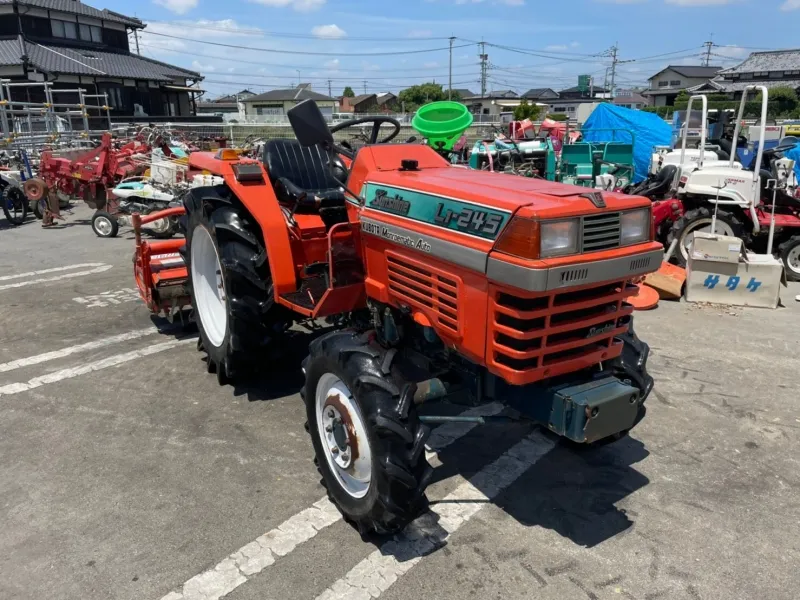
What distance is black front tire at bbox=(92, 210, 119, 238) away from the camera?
30.3 feet

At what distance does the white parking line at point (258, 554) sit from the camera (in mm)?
2352

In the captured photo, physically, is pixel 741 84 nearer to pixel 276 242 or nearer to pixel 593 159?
pixel 593 159

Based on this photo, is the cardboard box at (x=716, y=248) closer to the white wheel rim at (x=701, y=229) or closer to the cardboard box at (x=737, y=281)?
the cardboard box at (x=737, y=281)

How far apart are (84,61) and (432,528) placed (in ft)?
101

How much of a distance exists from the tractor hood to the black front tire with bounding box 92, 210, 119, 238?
7.57 meters

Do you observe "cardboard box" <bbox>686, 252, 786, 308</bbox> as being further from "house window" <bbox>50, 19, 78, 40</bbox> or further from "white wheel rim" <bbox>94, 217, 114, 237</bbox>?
"house window" <bbox>50, 19, 78, 40</bbox>

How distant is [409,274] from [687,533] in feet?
5.45

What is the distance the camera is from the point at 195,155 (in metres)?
4.61

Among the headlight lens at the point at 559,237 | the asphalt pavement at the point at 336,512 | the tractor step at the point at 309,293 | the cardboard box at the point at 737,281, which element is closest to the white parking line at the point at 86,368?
the asphalt pavement at the point at 336,512

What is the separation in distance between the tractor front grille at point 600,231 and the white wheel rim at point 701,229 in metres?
5.07

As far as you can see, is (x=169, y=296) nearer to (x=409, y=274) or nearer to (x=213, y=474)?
(x=213, y=474)

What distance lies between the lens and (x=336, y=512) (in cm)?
283

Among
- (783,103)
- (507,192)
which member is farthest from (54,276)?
(783,103)

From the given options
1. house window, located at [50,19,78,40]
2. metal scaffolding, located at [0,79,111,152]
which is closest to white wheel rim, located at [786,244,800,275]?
metal scaffolding, located at [0,79,111,152]
